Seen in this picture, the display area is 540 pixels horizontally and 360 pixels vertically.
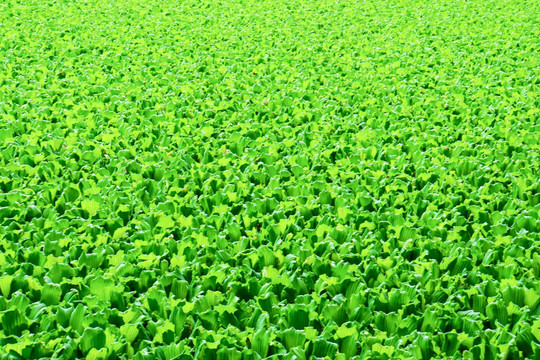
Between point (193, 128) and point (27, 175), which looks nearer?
point (27, 175)

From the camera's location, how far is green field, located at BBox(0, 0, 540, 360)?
111 inches

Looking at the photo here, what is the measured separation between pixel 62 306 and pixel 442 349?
178cm

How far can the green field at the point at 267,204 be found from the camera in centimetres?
283

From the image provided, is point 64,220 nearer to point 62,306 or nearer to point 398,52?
point 62,306

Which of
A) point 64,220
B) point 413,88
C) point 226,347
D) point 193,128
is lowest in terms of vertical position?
point 226,347

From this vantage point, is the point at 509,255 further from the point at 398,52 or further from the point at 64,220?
the point at 398,52

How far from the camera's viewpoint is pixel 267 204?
13.0ft

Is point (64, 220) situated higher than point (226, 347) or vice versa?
point (64, 220)

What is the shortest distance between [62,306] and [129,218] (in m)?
0.97

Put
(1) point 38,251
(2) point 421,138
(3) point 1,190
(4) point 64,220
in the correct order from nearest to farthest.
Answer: (1) point 38,251 → (4) point 64,220 → (3) point 1,190 → (2) point 421,138

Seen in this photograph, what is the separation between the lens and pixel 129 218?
3834 mm

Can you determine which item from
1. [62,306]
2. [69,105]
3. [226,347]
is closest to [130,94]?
[69,105]

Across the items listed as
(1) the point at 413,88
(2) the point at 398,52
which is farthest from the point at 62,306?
(2) the point at 398,52

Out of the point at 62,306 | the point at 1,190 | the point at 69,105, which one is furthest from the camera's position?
the point at 69,105
